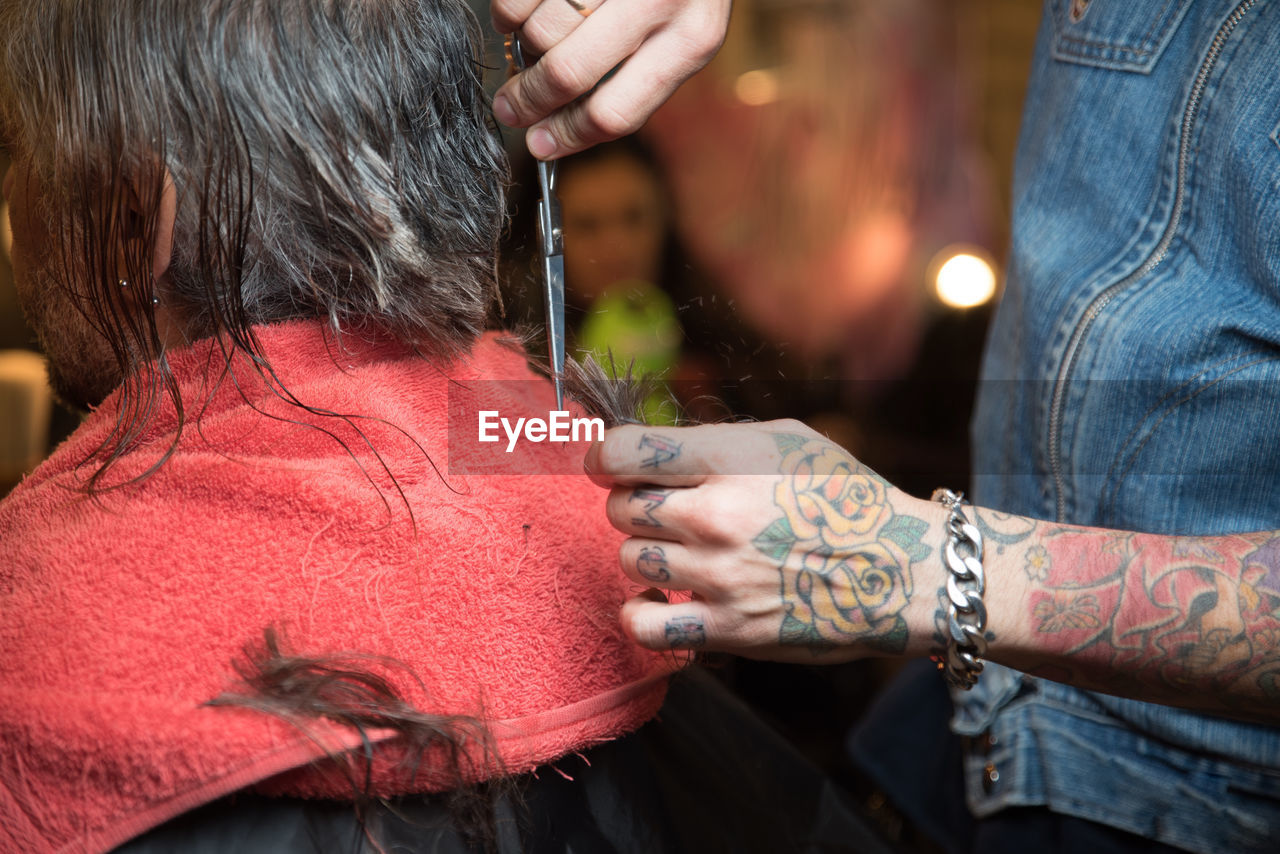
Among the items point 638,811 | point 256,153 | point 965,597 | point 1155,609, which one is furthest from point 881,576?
point 256,153

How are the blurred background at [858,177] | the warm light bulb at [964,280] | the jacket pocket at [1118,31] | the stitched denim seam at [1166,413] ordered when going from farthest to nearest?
the warm light bulb at [964,280]
the blurred background at [858,177]
the jacket pocket at [1118,31]
the stitched denim seam at [1166,413]

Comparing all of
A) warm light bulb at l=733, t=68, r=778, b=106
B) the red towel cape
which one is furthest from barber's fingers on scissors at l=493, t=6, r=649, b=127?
warm light bulb at l=733, t=68, r=778, b=106

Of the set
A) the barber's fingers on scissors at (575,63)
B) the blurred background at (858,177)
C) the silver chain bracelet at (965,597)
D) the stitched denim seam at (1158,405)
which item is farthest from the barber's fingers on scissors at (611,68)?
the blurred background at (858,177)

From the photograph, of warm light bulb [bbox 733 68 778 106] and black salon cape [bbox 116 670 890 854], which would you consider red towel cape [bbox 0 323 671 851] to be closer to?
black salon cape [bbox 116 670 890 854]

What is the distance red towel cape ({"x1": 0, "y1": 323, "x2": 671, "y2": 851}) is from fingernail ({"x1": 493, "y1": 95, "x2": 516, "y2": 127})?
0.25m

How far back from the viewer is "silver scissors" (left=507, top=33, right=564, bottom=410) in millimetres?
822

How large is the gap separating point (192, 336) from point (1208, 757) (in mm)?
1154

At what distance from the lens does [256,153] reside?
75 centimetres

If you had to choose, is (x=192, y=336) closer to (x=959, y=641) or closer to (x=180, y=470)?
(x=180, y=470)

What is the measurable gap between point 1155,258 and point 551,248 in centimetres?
67

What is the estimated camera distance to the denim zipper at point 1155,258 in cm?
90

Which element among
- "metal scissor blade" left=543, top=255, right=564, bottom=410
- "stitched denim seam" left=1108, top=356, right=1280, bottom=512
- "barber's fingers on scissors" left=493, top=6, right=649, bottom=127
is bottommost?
"stitched denim seam" left=1108, top=356, right=1280, bottom=512

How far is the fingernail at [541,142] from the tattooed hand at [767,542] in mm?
304

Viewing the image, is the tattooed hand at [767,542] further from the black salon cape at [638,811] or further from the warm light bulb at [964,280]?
the warm light bulb at [964,280]
